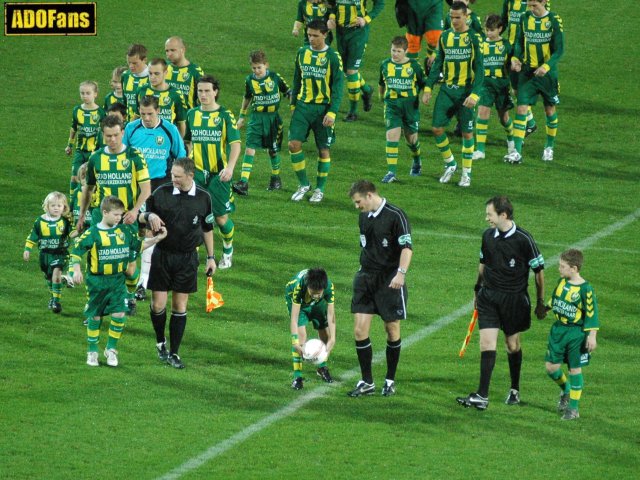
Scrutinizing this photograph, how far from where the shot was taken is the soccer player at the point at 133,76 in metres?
18.0

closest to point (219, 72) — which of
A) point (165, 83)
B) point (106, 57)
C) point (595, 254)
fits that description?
point (106, 57)

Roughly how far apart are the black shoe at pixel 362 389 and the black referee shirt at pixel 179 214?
7.19ft

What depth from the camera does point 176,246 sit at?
1389 cm

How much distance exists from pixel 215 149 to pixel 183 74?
2.05 metres

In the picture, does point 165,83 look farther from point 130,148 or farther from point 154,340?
point 154,340

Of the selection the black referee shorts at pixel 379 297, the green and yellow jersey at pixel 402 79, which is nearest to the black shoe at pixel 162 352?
the black referee shorts at pixel 379 297

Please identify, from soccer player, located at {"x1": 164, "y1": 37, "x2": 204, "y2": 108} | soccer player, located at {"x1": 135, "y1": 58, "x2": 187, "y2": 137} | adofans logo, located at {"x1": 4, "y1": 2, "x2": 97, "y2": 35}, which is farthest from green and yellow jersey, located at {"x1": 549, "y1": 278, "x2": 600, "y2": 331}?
adofans logo, located at {"x1": 4, "y1": 2, "x2": 97, "y2": 35}

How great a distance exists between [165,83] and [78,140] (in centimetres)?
146

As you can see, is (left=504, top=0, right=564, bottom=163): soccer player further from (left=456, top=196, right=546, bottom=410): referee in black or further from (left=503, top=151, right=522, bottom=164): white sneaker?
(left=456, top=196, right=546, bottom=410): referee in black

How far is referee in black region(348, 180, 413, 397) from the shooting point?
12906 mm

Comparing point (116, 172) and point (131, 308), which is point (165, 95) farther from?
point (131, 308)

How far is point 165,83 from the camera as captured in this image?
17.8 m

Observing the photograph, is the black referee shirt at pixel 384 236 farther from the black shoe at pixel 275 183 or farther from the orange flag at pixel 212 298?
the black shoe at pixel 275 183

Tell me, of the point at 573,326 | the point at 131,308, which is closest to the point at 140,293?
the point at 131,308
